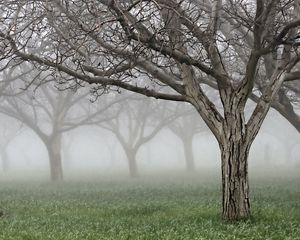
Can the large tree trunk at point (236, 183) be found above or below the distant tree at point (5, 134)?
below

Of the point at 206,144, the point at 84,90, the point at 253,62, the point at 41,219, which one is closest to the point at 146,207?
the point at 41,219

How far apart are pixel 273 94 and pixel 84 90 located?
106 feet

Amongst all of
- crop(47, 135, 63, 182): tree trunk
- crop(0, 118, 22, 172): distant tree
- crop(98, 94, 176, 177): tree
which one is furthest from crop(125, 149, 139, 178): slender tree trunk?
crop(0, 118, 22, 172): distant tree

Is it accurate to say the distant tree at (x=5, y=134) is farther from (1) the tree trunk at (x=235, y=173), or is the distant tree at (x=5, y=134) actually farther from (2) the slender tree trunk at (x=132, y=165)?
(1) the tree trunk at (x=235, y=173)

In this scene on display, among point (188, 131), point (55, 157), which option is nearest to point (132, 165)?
point (55, 157)

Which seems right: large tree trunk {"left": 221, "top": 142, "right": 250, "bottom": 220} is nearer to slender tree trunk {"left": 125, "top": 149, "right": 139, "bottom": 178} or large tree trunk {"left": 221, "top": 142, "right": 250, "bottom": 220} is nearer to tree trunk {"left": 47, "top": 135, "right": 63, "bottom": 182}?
tree trunk {"left": 47, "top": 135, "right": 63, "bottom": 182}

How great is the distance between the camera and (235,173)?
1134 cm

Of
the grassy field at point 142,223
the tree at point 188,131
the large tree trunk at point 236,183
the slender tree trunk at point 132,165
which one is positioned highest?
the tree at point 188,131

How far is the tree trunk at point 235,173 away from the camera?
447 inches

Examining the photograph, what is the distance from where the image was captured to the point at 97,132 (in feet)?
254

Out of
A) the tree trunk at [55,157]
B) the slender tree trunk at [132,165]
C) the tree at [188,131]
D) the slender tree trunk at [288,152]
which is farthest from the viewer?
the slender tree trunk at [288,152]

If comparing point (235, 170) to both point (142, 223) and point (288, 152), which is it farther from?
point (288, 152)

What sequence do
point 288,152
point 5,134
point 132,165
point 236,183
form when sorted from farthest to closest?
point 5,134, point 288,152, point 132,165, point 236,183

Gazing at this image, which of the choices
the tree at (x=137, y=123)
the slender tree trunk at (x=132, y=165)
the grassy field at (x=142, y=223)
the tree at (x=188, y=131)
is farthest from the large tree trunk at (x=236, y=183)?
the tree at (x=188, y=131)
